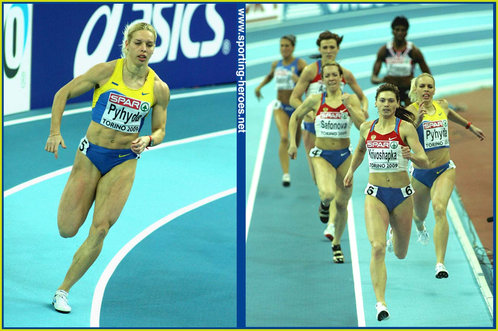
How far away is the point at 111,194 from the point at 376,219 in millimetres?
2736

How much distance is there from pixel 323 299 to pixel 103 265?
8.49ft

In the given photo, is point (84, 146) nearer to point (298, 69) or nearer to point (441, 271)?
point (441, 271)

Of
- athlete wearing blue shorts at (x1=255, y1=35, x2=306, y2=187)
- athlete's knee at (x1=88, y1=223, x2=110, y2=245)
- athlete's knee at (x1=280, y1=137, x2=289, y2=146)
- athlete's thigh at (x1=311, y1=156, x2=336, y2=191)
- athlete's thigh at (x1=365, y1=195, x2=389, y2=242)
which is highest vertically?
athlete wearing blue shorts at (x1=255, y1=35, x2=306, y2=187)

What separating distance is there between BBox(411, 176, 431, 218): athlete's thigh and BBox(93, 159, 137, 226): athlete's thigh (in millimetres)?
3298

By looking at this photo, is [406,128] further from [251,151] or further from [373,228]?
[251,151]

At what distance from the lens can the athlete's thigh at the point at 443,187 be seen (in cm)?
1105

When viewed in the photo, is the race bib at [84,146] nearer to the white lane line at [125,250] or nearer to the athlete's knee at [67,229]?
the athlete's knee at [67,229]

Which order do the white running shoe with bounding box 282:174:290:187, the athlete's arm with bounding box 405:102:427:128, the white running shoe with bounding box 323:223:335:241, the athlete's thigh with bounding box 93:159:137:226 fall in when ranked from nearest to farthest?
the athlete's thigh with bounding box 93:159:137:226 < the athlete's arm with bounding box 405:102:427:128 < the white running shoe with bounding box 323:223:335:241 < the white running shoe with bounding box 282:174:290:187

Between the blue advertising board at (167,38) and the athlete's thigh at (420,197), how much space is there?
272cm

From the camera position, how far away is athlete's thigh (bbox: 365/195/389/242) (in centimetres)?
1030

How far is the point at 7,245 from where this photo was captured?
11.4 metres

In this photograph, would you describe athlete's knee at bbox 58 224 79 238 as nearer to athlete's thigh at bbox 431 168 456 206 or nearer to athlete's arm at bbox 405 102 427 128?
athlete's arm at bbox 405 102 427 128

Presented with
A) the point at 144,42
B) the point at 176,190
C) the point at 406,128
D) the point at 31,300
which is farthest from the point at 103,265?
the point at 406,128

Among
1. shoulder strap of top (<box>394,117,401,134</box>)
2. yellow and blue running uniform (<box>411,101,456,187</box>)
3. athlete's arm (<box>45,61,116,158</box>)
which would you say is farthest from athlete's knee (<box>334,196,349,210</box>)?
athlete's arm (<box>45,61,116,158</box>)
